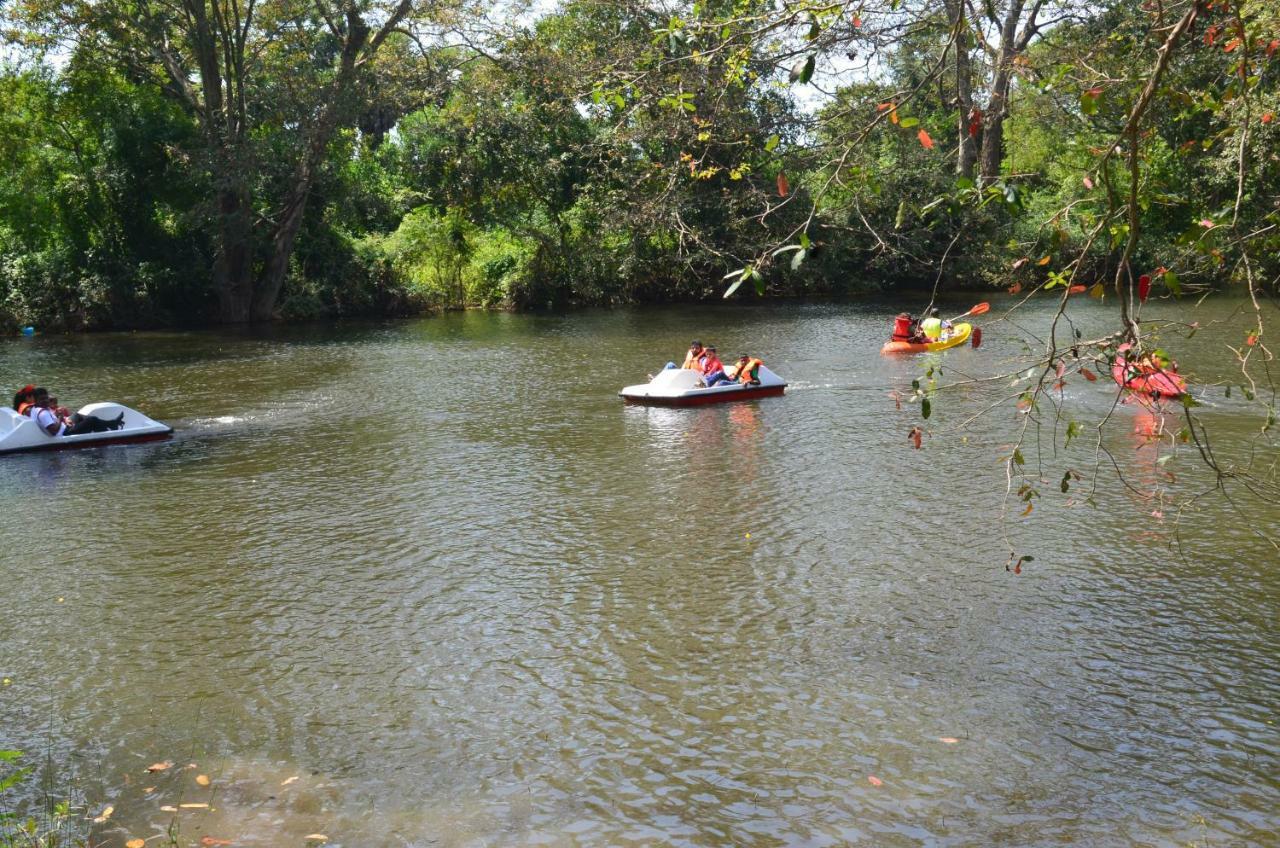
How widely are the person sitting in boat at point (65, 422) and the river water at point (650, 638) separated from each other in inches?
23.1

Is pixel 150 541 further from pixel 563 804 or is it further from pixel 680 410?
pixel 680 410

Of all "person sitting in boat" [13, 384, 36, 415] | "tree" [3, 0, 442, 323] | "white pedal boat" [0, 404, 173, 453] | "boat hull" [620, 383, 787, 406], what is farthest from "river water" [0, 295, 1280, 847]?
"tree" [3, 0, 442, 323]

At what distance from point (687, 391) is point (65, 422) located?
8.68 m

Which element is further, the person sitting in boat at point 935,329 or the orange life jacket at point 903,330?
the orange life jacket at point 903,330

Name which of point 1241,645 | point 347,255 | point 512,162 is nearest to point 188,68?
point 347,255

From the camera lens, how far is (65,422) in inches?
601

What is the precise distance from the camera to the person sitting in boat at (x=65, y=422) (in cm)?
1499

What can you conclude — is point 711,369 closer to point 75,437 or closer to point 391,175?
point 75,437

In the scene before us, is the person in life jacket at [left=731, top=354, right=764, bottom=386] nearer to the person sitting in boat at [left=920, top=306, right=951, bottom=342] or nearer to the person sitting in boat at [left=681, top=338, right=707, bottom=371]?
the person sitting in boat at [left=681, top=338, right=707, bottom=371]

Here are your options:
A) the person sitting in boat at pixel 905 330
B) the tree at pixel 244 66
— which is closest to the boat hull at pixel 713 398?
the person sitting in boat at pixel 905 330

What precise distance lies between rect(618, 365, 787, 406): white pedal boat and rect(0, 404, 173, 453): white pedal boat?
682 cm

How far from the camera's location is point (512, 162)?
3681cm

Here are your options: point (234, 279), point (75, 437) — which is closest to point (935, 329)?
point (75, 437)

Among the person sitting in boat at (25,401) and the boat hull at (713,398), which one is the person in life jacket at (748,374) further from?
the person sitting in boat at (25,401)
